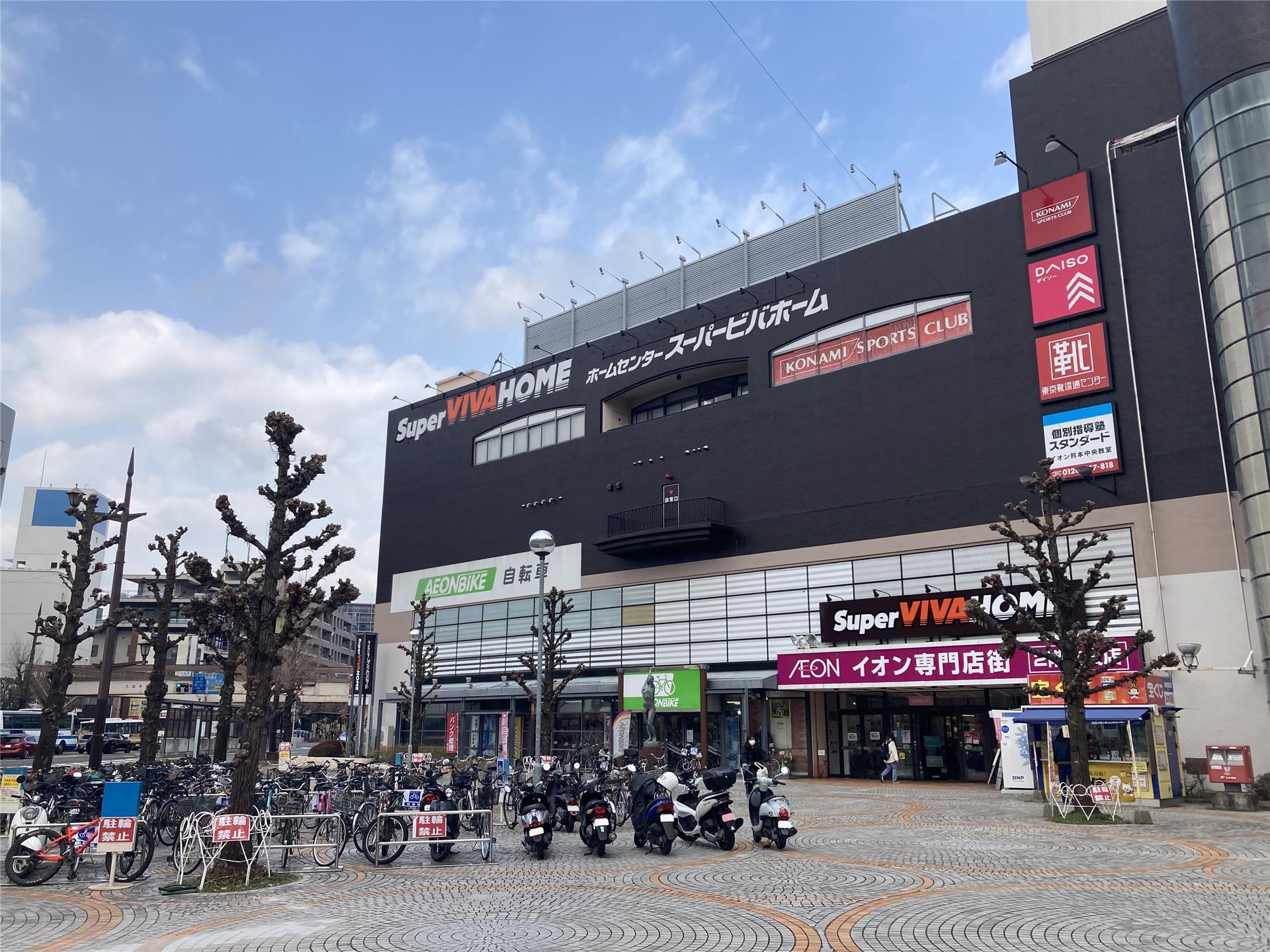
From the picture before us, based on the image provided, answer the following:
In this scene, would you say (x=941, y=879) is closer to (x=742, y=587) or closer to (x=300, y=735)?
(x=742, y=587)

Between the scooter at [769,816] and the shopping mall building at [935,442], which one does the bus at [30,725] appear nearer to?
the shopping mall building at [935,442]

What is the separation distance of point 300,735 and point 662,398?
238 feet

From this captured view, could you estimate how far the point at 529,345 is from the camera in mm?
55969

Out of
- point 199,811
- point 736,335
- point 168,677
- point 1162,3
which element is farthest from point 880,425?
point 168,677

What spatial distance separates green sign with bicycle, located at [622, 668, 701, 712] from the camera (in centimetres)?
3631

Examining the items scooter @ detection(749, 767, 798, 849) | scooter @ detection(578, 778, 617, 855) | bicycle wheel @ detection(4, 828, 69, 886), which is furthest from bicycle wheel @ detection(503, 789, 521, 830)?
bicycle wheel @ detection(4, 828, 69, 886)

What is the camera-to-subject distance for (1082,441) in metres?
29.5

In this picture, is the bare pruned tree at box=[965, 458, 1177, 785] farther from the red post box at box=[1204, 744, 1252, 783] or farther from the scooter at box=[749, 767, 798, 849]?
the scooter at box=[749, 767, 798, 849]

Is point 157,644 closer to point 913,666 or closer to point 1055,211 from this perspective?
point 913,666

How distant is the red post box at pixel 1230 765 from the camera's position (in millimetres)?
20938

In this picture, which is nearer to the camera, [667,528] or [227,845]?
[227,845]

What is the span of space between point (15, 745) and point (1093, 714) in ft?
170

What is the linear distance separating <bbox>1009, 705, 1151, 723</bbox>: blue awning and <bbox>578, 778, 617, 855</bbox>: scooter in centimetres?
1188

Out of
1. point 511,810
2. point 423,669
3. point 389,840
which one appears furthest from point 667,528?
point 389,840
